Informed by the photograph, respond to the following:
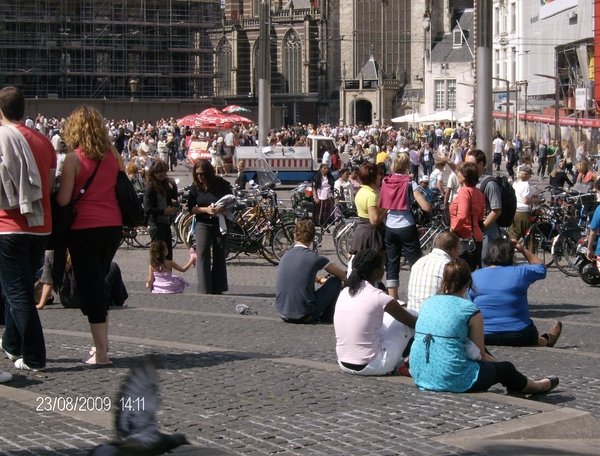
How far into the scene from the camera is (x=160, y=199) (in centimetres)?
1265

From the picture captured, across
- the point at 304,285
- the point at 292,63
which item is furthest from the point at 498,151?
the point at 292,63

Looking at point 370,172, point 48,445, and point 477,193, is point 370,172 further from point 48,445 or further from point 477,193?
point 48,445

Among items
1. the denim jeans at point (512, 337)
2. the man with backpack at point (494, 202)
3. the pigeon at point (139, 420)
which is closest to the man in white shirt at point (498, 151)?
the man with backpack at point (494, 202)

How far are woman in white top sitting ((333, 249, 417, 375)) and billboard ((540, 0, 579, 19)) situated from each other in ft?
155

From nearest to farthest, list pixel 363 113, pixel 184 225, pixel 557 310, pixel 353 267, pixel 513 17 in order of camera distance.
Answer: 1. pixel 353 267
2. pixel 557 310
3. pixel 184 225
4. pixel 513 17
5. pixel 363 113

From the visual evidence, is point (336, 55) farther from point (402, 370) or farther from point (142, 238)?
point (402, 370)

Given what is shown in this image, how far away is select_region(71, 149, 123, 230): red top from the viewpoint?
6.45 metres

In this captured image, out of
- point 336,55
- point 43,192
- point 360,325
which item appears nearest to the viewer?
point 43,192

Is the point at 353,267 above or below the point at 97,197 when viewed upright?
below

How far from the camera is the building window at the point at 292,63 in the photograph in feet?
318

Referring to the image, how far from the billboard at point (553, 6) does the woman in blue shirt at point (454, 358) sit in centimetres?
4791

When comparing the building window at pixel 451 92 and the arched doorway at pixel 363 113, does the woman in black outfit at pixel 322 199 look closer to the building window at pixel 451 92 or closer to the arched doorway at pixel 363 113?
the building window at pixel 451 92

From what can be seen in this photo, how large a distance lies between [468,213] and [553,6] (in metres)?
47.8

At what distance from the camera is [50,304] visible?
10.7 m
